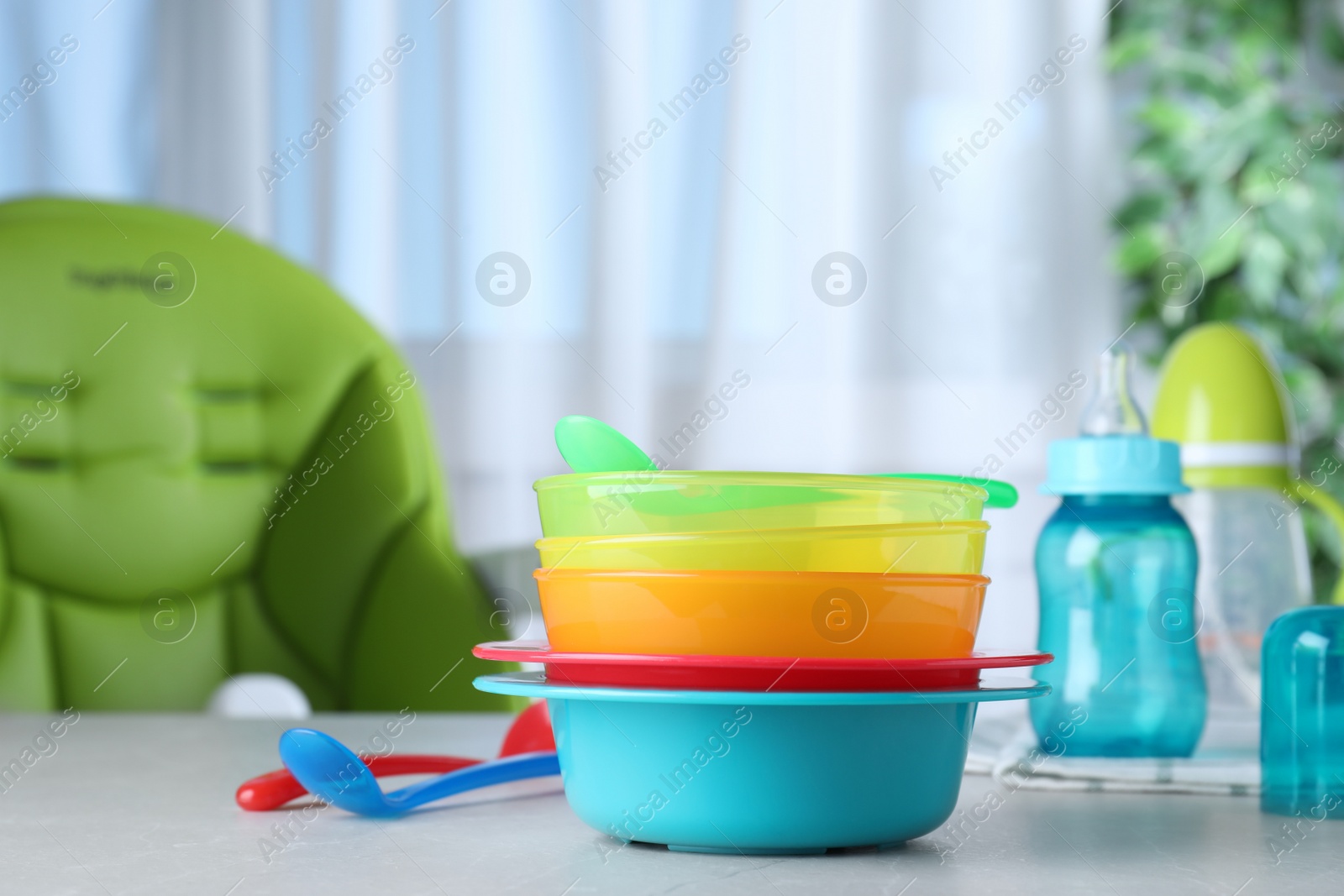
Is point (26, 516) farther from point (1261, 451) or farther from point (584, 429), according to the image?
point (1261, 451)

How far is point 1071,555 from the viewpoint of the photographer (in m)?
0.60

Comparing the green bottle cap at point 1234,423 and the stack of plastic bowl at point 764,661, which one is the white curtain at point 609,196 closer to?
the green bottle cap at point 1234,423

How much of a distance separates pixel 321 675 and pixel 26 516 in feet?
1.09

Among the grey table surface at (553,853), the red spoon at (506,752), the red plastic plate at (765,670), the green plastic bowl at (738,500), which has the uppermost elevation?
the green plastic bowl at (738,500)

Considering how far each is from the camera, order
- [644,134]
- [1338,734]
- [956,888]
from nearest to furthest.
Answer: [956,888]
[1338,734]
[644,134]

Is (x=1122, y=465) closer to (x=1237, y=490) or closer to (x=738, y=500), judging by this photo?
(x=1237, y=490)

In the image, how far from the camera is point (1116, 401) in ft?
2.17

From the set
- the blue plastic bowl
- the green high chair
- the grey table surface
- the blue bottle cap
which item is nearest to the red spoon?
the grey table surface

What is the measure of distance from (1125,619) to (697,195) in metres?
1.48

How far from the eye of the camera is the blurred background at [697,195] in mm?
1949

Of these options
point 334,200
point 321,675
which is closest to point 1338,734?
point 321,675

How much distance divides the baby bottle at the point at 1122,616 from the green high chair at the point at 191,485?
0.70 metres

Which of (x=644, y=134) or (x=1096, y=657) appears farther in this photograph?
(x=644, y=134)

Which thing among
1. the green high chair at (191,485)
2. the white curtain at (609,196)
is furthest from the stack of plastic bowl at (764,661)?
the white curtain at (609,196)
